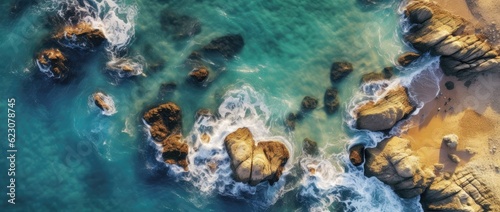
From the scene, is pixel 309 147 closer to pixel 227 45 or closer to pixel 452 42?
pixel 227 45

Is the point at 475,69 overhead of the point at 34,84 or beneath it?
overhead

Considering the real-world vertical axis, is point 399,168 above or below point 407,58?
below

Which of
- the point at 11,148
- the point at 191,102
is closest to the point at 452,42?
the point at 191,102

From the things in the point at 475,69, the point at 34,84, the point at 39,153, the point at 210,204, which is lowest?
the point at 210,204

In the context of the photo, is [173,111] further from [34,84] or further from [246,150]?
[34,84]

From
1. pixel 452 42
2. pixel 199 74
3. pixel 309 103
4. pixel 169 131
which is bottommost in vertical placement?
pixel 169 131

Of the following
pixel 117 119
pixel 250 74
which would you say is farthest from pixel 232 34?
pixel 117 119

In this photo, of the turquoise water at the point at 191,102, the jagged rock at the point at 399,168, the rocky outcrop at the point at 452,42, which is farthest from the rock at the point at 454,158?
the rocky outcrop at the point at 452,42
